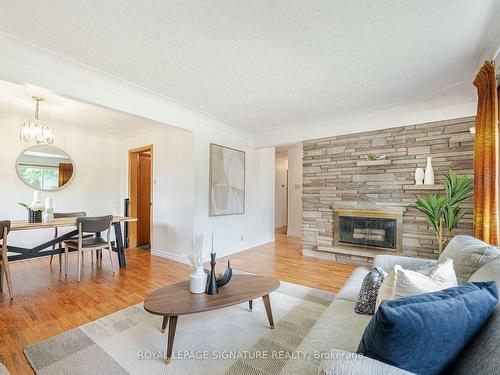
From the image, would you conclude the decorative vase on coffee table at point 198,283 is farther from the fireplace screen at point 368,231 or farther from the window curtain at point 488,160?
the fireplace screen at point 368,231

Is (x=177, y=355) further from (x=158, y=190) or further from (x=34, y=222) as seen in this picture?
(x=158, y=190)

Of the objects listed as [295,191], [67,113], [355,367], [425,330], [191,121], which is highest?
[67,113]

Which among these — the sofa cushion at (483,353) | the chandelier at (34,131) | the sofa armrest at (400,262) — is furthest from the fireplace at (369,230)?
the chandelier at (34,131)

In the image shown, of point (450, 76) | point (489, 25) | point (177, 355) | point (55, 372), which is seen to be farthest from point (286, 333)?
point (450, 76)

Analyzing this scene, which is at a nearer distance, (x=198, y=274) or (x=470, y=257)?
(x=470, y=257)

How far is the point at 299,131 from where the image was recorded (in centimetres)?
457

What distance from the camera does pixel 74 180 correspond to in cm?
488

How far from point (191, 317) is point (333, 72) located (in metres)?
2.84

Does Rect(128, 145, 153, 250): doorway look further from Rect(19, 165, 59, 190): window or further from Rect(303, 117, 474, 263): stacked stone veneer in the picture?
Rect(303, 117, 474, 263): stacked stone veneer

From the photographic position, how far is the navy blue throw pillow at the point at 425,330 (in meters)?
0.76

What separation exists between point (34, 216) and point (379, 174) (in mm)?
4921

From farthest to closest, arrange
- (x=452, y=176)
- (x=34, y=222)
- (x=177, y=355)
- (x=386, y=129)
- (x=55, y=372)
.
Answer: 1. (x=386, y=129)
2. (x=34, y=222)
3. (x=452, y=176)
4. (x=177, y=355)
5. (x=55, y=372)

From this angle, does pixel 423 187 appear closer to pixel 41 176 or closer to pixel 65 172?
pixel 65 172

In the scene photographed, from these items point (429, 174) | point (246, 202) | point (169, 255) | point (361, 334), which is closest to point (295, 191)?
point (246, 202)
